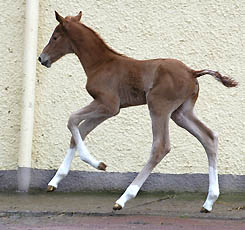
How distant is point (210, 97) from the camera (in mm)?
6641

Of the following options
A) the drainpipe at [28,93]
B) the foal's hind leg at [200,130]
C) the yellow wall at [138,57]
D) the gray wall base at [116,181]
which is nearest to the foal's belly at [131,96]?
the foal's hind leg at [200,130]

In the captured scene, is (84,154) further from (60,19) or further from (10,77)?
(10,77)

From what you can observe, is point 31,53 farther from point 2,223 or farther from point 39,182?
point 2,223

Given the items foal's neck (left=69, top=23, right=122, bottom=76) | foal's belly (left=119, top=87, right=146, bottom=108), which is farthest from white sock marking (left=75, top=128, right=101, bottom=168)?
foal's neck (left=69, top=23, right=122, bottom=76)

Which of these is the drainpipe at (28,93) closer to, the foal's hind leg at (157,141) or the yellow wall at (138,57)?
the yellow wall at (138,57)

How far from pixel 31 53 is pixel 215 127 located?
2092mm

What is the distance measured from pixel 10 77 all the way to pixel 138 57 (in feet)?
4.55

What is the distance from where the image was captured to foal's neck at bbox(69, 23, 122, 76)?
5551 millimetres

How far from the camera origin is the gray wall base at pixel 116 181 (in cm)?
662

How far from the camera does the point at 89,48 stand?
5.57m

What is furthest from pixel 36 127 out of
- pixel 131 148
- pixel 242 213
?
pixel 242 213

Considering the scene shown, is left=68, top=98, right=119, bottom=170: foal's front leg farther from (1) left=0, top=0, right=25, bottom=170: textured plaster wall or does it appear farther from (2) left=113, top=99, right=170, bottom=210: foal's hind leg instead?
(1) left=0, top=0, right=25, bottom=170: textured plaster wall

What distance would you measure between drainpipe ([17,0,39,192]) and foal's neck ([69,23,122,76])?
3.94 feet

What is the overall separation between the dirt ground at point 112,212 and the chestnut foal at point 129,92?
233 millimetres
